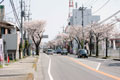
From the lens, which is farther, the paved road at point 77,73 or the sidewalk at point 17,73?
the paved road at point 77,73

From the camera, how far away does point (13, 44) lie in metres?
42.7

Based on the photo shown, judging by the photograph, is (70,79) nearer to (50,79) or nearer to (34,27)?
(50,79)

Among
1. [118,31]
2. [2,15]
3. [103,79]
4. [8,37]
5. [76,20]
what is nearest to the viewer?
[103,79]

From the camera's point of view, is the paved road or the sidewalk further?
the paved road

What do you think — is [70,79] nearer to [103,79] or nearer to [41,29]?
[103,79]

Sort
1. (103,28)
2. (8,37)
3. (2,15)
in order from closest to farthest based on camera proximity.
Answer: (2,15) → (8,37) → (103,28)

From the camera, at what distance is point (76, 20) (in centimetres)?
13825

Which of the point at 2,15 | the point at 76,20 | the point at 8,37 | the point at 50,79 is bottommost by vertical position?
the point at 50,79

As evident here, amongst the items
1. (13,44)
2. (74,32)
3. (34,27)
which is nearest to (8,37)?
(13,44)

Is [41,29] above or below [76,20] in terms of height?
below

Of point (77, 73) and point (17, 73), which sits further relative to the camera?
point (77, 73)

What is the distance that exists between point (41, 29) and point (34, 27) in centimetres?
234

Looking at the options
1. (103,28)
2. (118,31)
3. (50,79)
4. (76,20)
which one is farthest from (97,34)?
(76,20)

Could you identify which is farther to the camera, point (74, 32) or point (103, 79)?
point (74, 32)
